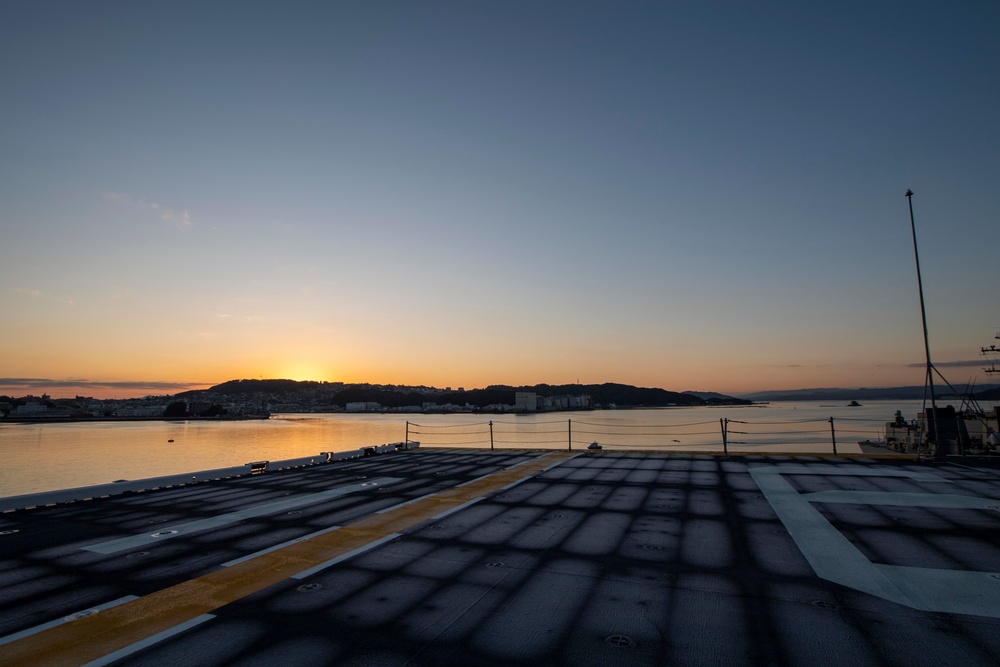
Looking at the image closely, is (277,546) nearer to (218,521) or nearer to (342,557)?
(342,557)

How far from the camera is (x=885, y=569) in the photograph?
20.5 feet

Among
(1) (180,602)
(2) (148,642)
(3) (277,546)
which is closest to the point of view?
(2) (148,642)

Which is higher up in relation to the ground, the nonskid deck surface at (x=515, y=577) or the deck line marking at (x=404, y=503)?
the nonskid deck surface at (x=515, y=577)

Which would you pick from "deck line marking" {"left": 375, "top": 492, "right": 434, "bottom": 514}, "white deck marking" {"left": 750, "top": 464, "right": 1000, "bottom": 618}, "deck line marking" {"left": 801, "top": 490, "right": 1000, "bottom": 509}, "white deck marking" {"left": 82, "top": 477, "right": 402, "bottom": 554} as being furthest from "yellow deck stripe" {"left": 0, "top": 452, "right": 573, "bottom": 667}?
"deck line marking" {"left": 801, "top": 490, "right": 1000, "bottom": 509}

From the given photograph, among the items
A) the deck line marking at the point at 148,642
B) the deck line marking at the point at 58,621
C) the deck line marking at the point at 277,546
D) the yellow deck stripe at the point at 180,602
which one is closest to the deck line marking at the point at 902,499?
the yellow deck stripe at the point at 180,602

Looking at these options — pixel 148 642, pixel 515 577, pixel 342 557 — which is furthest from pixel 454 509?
pixel 148 642

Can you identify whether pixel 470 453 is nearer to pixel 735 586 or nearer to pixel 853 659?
pixel 735 586

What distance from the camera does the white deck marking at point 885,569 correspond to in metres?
5.31

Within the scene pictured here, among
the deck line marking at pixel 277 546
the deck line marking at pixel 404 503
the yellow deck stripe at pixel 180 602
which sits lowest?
the deck line marking at pixel 404 503

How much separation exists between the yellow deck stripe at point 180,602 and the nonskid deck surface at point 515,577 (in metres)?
0.03

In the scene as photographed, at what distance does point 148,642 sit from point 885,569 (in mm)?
8407

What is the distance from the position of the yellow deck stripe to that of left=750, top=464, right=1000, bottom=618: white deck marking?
21.2ft

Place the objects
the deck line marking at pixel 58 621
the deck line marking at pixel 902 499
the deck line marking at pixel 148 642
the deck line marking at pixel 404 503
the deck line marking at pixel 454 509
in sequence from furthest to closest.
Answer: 1. the deck line marking at pixel 404 503
2. the deck line marking at pixel 902 499
3. the deck line marking at pixel 454 509
4. the deck line marking at pixel 58 621
5. the deck line marking at pixel 148 642

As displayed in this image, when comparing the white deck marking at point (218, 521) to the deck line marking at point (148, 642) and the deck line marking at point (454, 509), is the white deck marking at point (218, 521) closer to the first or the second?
the deck line marking at point (454, 509)
